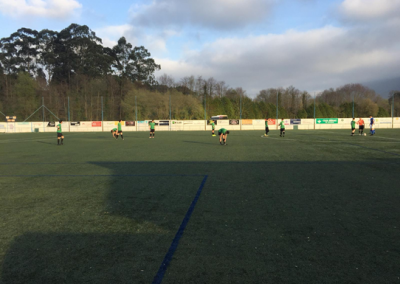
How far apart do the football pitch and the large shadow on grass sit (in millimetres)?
14

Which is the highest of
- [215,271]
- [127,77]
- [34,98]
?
[127,77]

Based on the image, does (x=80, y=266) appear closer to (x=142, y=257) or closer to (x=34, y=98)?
(x=142, y=257)

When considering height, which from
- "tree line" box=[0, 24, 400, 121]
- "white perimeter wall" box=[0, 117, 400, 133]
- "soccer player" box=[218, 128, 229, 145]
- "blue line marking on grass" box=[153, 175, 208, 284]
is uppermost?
"tree line" box=[0, 24, 400, 121]

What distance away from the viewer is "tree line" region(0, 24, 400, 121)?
50.7m

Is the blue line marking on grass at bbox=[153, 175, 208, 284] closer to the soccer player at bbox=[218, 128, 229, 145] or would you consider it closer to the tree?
the soccer player at bbox=[218, 128, 229, 145]

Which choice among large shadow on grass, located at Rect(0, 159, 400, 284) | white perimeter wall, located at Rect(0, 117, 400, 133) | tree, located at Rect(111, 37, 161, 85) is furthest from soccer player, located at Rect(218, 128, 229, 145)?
tree, located at Rect(111, 37, 161, 85)

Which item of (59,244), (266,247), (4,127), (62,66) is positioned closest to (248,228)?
(266,247)

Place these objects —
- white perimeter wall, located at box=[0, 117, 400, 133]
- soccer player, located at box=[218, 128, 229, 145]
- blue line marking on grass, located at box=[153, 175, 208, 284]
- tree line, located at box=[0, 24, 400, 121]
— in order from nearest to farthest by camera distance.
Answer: blue line marking on grass, located at box=[153, 175, 208, 284]
soccer player, located at box=[218, 128, 229, 145]
white perimeter wall, located at box=[0, 117, 400, 133]
tree line, located at box=[0, 24, 400, 121]

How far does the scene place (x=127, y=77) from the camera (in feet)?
205

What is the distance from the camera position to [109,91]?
2239 inches

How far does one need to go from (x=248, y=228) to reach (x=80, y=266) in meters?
2.19

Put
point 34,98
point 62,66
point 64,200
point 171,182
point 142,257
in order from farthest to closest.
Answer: point 62,66, point 34,98, point 171,182, point 64,200, point 142,257

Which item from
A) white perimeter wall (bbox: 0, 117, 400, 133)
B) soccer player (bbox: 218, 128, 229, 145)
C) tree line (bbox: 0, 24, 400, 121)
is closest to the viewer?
soccer player (bbox: 218, 128, 229, 145)

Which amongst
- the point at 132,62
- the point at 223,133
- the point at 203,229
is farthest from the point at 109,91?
the point at 203,229
